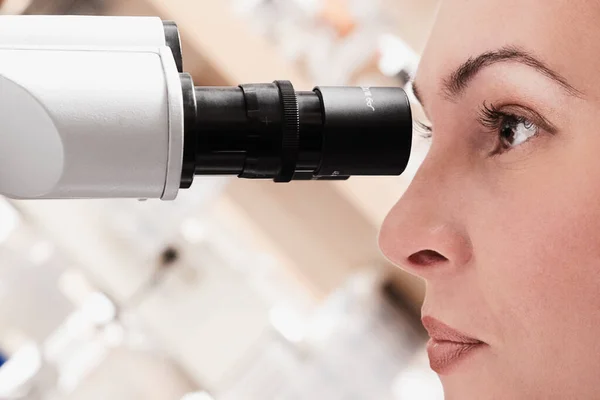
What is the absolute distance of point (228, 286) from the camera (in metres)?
1.55

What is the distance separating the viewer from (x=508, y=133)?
67 cm

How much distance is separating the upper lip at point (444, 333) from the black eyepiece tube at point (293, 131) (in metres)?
0.15

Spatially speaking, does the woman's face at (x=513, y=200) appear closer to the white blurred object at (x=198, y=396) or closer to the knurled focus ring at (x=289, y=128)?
the knurled focus ring at (x=289, y=128)

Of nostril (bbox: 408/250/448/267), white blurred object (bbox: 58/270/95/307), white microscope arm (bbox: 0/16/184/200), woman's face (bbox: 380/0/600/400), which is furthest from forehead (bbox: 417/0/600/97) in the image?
white blurred object (bbox: 58/270/95/307)

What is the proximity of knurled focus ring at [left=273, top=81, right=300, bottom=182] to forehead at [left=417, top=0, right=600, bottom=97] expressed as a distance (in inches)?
5.8

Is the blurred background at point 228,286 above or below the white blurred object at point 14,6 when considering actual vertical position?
below

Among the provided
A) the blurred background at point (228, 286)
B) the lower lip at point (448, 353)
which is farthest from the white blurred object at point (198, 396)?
the lower lip at point (448, 353)

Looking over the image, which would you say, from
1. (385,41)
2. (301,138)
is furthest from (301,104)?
(385,41)

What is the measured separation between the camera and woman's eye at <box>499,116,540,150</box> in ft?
2.15

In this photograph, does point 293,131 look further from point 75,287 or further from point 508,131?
point 75,287

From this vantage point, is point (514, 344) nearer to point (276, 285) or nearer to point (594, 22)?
point (594, 22)

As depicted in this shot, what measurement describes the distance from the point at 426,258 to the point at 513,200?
97 millimetres

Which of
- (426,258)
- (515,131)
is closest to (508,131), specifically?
(515,131)

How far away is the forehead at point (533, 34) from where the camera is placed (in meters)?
0.63
